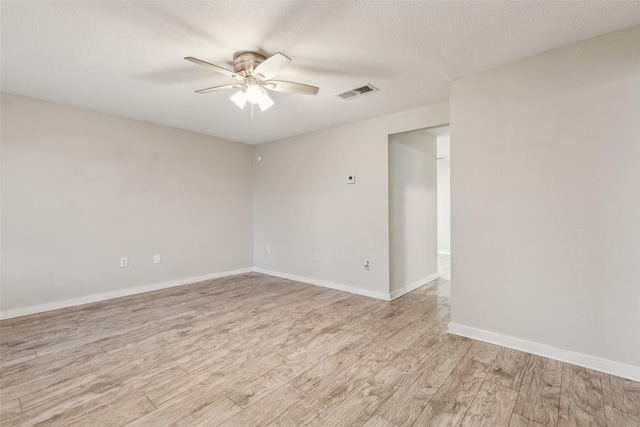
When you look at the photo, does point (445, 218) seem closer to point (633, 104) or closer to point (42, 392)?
point (633, 104)

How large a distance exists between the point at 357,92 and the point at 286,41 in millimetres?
1084

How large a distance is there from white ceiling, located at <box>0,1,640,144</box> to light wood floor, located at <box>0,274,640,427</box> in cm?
238

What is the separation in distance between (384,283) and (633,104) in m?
2.71

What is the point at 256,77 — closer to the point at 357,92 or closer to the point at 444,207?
the point at 357,92

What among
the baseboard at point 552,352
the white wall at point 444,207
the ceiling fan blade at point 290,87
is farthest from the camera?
the white wall at point 444,207

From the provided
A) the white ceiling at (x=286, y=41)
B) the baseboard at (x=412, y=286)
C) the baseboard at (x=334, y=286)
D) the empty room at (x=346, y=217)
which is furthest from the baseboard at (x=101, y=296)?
the baseboard at (x=412, y=286)

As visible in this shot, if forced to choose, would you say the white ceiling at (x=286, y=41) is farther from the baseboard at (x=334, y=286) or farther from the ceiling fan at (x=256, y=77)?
the baseboard at (x=334, y=286)

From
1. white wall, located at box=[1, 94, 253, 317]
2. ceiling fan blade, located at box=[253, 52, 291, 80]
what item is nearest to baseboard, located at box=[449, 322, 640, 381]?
ceiling fan blade, located at box=[253, 52, 291, 80]

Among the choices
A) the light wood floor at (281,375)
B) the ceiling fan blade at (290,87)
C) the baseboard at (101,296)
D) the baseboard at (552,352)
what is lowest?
the light wood floor at (281,375)

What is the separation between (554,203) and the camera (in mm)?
2119

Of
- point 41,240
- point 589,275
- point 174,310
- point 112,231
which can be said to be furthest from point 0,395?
point 589,275

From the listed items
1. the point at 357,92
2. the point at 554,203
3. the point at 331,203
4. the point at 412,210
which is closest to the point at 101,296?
the point at 331,203

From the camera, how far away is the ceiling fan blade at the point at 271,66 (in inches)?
75.5

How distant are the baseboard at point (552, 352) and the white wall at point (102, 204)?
385 cm
